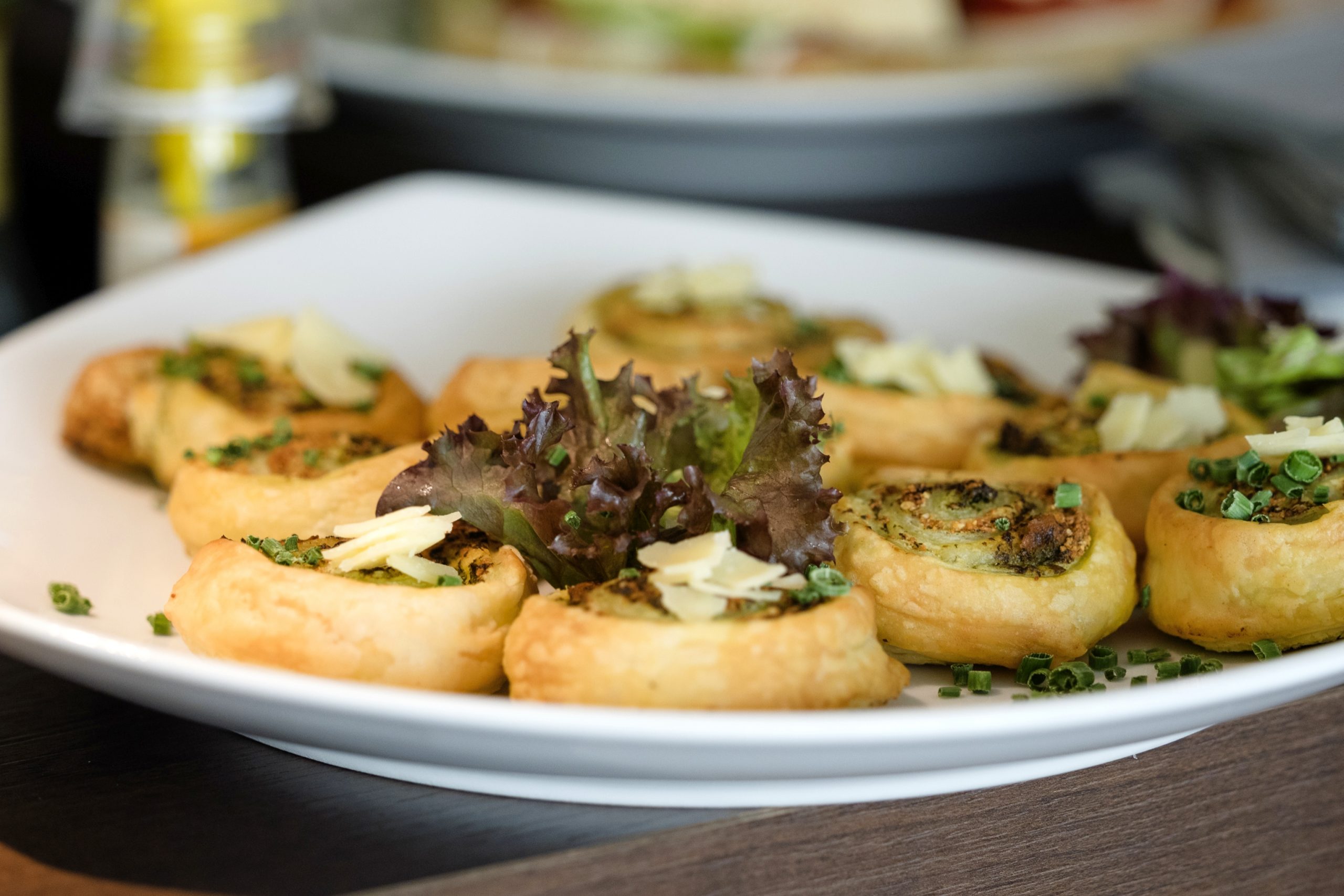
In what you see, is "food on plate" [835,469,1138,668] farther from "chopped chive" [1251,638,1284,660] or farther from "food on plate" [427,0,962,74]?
"food on plate" [427,0,962,74]

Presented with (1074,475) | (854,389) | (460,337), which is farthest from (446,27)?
(1074,475)

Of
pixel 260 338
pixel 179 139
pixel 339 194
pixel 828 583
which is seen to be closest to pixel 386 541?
pixel 828 583

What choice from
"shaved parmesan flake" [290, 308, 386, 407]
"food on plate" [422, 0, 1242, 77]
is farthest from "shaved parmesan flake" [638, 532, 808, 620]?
"food on plate" [422, 0, 1242, 77]

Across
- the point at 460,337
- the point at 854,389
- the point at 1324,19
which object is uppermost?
the point at 1324,19

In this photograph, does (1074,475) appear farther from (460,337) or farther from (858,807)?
(460,337)

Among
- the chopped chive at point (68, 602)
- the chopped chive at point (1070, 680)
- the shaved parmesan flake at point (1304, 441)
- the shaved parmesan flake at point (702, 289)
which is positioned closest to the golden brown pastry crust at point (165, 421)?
the chopped chive at point (68, 602)

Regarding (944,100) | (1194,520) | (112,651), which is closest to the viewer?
(112,651)
